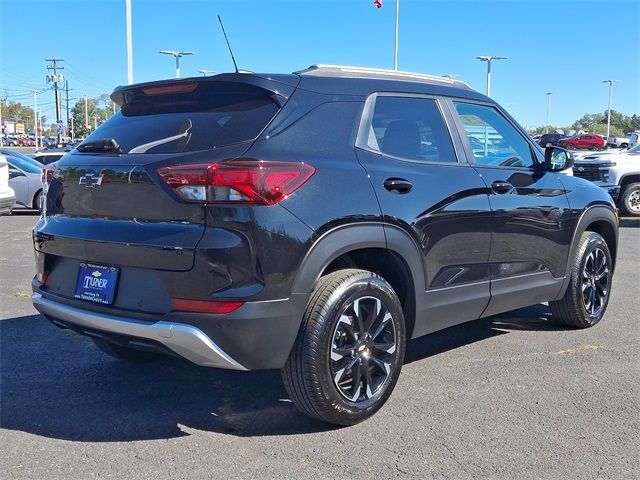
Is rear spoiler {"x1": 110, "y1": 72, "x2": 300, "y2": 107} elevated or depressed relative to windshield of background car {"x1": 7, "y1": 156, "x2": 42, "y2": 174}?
elevated

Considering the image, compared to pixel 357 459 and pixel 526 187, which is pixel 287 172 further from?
pixel 526 187

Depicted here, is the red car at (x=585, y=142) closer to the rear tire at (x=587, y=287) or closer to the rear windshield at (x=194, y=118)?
the rear tire at (x=587, y=287)

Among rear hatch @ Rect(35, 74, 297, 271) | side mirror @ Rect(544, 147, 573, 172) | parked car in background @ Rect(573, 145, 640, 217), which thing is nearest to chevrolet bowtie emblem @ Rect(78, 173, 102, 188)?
rear hatch @ Rect(35, 74, 297, 271)

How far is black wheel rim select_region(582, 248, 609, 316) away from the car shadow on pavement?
1174 millimetres

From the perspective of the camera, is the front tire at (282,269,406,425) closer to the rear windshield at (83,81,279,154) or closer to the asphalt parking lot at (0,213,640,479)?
the asphalt parking lot at (0,213,640,479)

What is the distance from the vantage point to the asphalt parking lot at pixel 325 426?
308cm

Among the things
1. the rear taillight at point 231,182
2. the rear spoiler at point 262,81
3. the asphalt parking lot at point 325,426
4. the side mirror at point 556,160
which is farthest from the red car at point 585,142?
the rear taillight at point 231,182

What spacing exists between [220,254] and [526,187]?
263 centimetres

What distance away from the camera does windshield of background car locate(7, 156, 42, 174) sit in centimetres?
1423

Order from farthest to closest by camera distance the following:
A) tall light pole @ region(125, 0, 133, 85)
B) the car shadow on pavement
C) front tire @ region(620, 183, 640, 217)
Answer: tall light pole @ region(125, 0, 133, 85)
front tire @ region(620, 183, 640, 217)
the car shadow on pavement

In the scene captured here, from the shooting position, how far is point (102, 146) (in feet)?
11.9

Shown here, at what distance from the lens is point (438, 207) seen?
3.88 metres

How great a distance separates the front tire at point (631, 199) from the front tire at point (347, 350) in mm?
12350

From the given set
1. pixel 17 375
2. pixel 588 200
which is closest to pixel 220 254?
pixel 17 375
